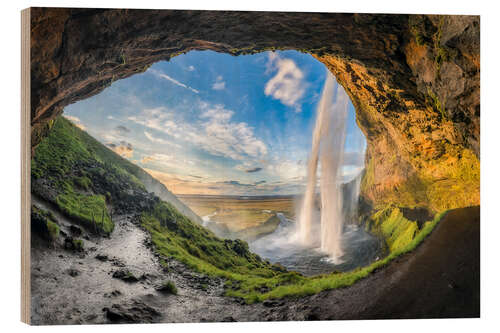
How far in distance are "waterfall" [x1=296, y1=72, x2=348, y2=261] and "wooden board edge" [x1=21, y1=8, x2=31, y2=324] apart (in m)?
6.51

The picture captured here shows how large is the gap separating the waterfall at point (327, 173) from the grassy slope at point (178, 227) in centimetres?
114

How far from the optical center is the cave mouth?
21.1 ft

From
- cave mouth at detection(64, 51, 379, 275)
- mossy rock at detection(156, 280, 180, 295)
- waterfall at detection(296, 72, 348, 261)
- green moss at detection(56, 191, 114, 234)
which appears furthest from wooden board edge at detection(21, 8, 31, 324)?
waterfall at detection(296, 72, 348, 261)

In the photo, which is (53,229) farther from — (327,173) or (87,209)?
(327,173)

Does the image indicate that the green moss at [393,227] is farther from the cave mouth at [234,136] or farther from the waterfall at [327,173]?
the waterfall at [327,173]

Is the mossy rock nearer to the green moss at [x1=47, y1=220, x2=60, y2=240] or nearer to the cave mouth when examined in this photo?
the cave mouth

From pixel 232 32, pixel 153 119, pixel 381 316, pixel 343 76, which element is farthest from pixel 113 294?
pixel 343 76

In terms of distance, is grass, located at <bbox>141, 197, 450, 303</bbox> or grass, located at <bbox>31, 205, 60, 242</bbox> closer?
grass, located at <bbox>31, 205, 60, 242</bbox>

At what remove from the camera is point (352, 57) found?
237 inches

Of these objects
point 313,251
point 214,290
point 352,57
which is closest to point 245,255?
point 214,290

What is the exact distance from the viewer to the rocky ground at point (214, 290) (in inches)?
186

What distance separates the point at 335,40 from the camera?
5680 millimetres

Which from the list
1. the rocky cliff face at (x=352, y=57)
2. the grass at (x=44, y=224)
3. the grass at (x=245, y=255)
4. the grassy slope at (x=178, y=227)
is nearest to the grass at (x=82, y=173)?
the grassy slope at (x=178, y=227)

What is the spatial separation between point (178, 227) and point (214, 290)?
6.51 ft
